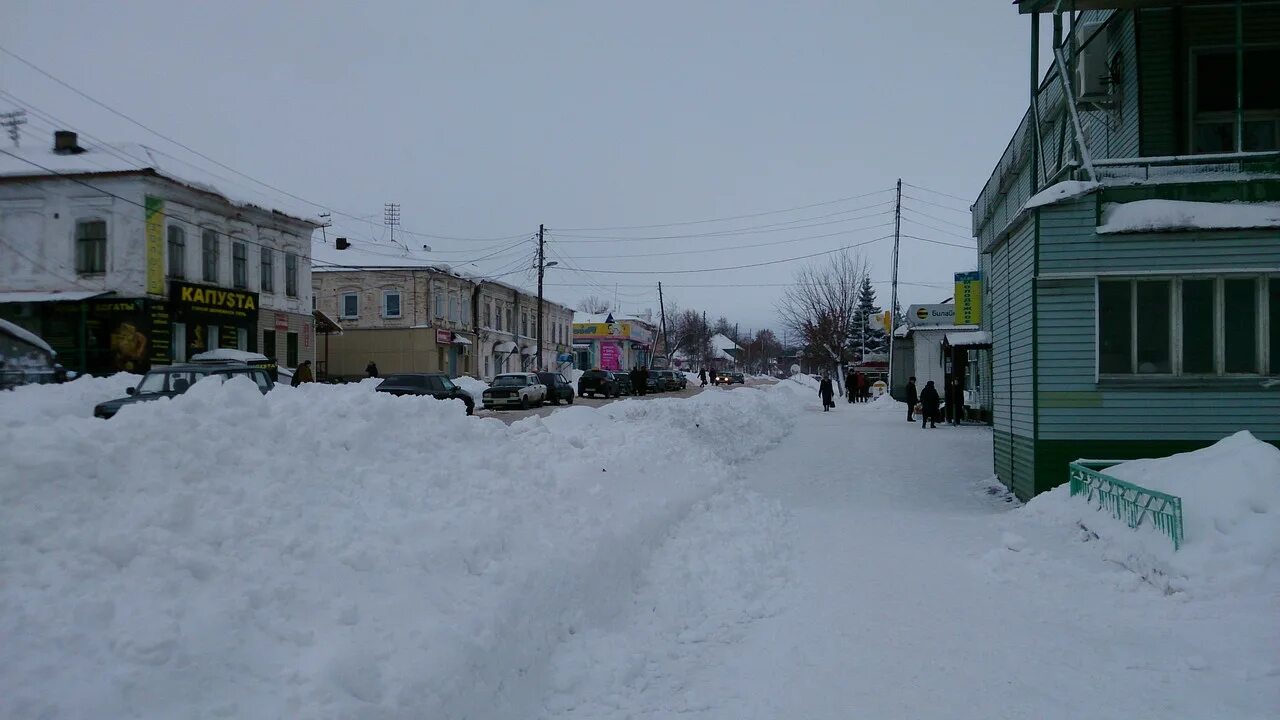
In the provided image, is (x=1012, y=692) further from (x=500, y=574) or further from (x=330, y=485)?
(x=330, y=485)

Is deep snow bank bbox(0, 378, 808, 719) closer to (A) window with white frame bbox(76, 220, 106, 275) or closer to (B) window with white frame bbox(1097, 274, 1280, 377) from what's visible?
(B) window with white frame bbox(1097, 274, 1280, 377)

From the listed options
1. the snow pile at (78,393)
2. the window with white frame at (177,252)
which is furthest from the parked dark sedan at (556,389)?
the snow pile at (78,393)

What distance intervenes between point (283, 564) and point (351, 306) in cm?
4667

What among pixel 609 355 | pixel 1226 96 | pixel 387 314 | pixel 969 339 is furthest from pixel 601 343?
pixel 1226 96

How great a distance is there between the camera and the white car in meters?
33.4

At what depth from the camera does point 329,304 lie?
4897 centimetres

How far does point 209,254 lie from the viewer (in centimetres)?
3219

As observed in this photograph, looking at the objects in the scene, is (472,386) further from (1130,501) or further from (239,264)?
(1130,501)

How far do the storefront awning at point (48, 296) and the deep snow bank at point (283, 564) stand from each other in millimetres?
26216

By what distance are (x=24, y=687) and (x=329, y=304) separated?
48.3 meters

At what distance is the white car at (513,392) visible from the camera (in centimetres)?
3338

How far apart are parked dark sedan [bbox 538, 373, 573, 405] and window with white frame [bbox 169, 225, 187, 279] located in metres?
14.3

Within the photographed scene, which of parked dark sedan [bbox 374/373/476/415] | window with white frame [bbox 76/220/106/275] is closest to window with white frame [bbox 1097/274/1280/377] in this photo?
parked dark sedan [bbox 374/373/476/415]

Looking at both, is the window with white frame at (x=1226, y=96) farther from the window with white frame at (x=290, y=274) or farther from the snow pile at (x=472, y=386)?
the window with white frame at (x=290, y=274)
